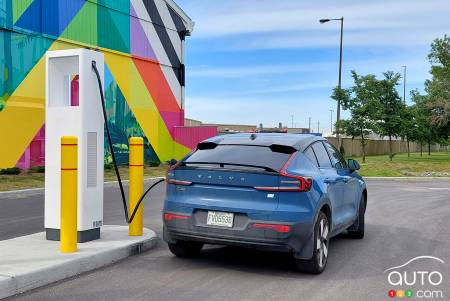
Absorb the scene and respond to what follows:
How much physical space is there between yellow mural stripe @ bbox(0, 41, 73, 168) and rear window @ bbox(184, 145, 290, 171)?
14554 mm

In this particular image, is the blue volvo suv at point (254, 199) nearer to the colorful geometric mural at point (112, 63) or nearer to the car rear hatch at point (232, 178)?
the car rear hatch at point (232, 178)

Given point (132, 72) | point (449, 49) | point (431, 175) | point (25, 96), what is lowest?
point (431, 175)

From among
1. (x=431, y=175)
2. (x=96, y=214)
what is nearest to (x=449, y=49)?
(x=431, y=175)

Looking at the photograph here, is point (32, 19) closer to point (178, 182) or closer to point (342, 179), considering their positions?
point (178, 182)

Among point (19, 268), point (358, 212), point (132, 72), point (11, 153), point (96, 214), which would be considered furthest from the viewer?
point (132, 72)

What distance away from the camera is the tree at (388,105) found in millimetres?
31281

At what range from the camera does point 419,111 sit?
40.9m

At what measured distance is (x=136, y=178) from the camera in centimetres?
780

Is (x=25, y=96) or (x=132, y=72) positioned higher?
(x=132, y=72)

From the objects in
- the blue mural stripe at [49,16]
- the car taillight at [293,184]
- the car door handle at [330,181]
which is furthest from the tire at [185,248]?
the blue mural stripe at [49,16]

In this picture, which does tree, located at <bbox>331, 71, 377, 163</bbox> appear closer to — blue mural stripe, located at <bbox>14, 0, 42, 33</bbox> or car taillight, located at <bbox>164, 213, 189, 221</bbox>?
blue mural stripe, located at <bbox>14, 0, 42, 33</bbox>

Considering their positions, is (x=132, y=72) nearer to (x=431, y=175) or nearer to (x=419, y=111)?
(x=431, y=175)

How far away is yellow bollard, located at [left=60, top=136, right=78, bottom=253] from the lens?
21.2 feet

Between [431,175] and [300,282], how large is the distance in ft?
75.1
